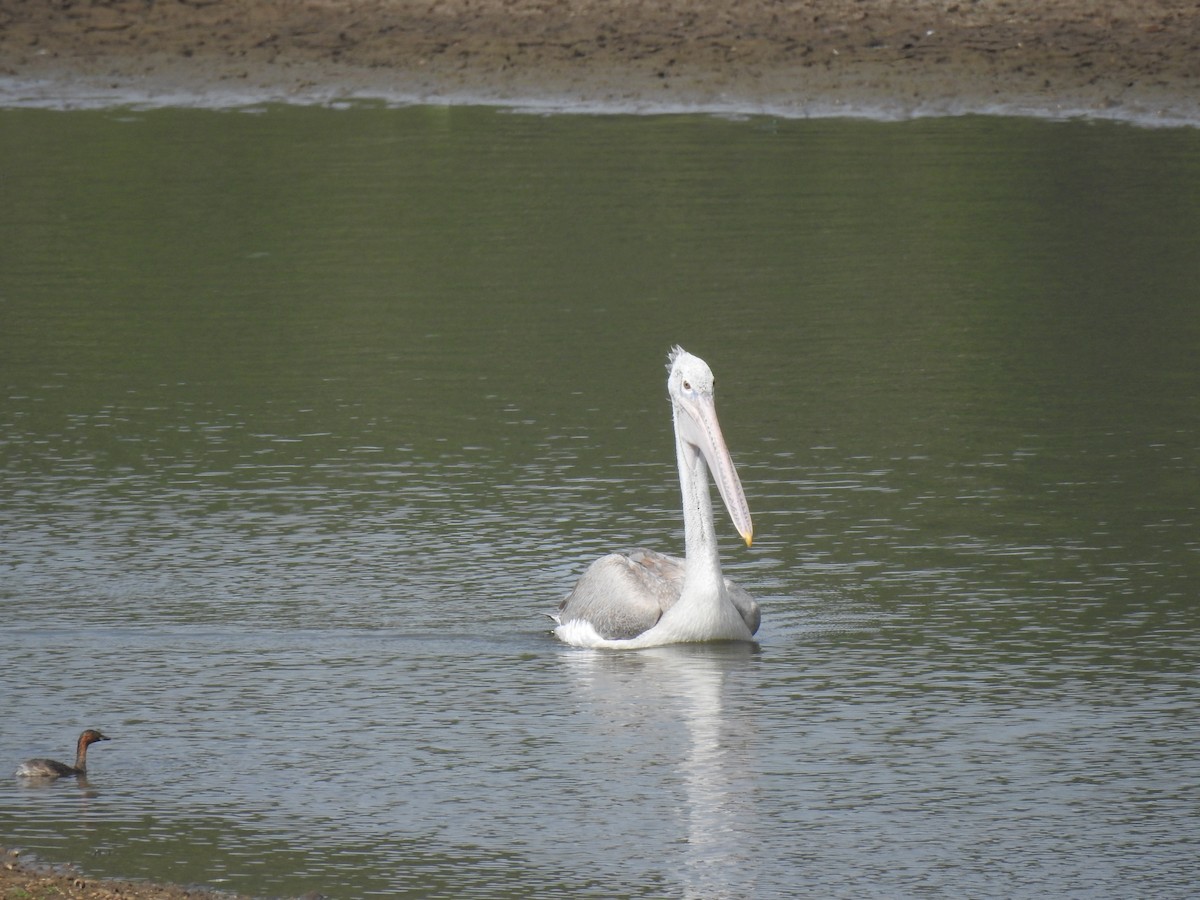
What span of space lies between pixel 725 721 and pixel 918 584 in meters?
1.76

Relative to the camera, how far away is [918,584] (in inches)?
352

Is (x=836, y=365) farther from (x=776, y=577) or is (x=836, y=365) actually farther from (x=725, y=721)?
(x=725, y=721)

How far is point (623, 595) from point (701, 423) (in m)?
0.75

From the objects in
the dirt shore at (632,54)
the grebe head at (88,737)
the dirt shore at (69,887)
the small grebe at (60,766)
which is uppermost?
the dirt shore at (632,54)

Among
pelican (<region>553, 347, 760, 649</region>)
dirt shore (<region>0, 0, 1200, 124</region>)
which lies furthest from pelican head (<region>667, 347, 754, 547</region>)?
dirt shore (<region>0, 0, 1200, 124</region>)

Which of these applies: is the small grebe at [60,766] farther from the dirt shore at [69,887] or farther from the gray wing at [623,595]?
the gray wing at [623,595]

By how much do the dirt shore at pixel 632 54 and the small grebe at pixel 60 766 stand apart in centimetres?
1541

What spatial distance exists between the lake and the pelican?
14cm

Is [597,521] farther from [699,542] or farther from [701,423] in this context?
[699,542]

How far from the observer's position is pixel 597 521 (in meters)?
9.89

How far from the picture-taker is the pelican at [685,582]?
8258 mm

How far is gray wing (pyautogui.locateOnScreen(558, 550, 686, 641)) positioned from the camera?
835cm

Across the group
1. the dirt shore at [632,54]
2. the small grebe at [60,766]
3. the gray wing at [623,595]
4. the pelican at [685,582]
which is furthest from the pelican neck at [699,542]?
the dirt shore at [632,54]

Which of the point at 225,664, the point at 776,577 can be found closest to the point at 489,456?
the point at 776,577
